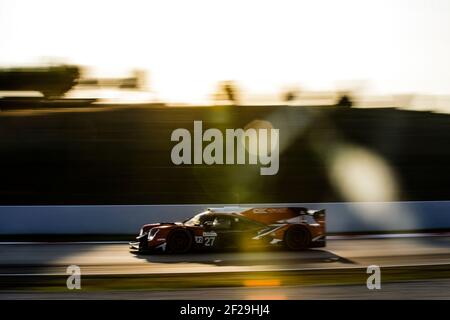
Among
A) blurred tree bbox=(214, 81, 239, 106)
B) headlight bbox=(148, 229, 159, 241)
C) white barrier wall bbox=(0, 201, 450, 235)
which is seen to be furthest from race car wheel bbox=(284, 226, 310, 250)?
blurred tree bbox=(214, 81, 239, 106)

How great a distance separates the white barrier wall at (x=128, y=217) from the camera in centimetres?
Result: 1730

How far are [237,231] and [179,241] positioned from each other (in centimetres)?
114

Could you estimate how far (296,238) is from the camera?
13281mm

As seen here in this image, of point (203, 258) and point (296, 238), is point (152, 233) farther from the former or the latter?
point (296, 238)

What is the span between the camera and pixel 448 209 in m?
18.8

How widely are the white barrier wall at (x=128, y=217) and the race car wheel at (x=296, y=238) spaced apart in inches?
162

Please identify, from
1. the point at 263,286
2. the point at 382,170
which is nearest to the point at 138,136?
the point at 382,170

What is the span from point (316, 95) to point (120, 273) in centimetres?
1915

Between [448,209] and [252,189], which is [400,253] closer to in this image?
[448,209]

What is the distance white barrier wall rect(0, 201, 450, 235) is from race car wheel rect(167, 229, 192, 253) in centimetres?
478

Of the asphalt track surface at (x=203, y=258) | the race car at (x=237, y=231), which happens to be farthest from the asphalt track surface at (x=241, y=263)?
the race car at (x=237, y=231)

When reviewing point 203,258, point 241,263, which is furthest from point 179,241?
point 241,263

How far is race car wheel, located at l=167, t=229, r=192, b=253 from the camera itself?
12.7 metres

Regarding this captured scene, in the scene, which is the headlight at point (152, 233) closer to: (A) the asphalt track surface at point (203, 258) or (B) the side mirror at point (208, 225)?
(A) the asphalt track surface at point (203, 258)
